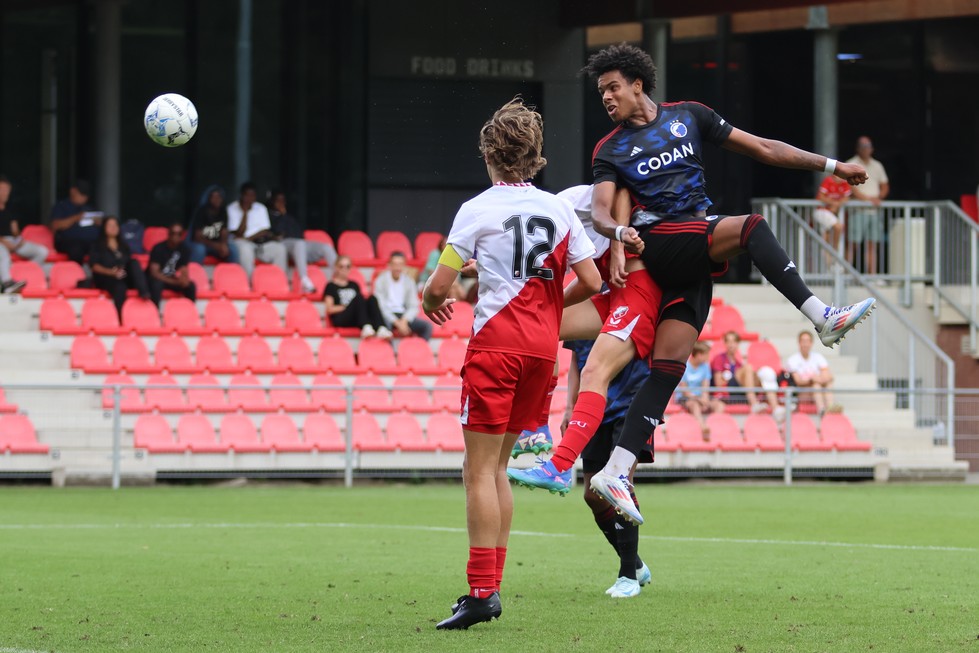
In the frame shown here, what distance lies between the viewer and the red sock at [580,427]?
23.1 feet

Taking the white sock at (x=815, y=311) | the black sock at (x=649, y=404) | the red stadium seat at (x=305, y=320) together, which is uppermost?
the white sock at (x=815, y=311)

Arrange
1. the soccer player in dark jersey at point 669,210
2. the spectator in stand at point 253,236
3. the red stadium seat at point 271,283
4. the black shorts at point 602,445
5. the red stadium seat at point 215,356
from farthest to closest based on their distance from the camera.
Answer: the spectator in stand at point 253,236 → the red stadium seat at point 271,283 → the red stadium seat at point 215,356 → the black shorts at point 602,445 → the soccer player in dark jersey at point 669,210

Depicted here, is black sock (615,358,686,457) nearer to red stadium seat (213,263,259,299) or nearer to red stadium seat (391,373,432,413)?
red stadium seat (391,373,432,413)

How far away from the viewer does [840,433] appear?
1823 centimetres

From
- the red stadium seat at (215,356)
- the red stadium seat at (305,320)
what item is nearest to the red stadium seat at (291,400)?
the red stadium seat at (215,356)

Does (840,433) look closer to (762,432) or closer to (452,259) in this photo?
(762,432)

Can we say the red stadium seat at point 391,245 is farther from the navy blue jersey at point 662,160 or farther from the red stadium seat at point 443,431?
the navy blue jersey at point 662,160

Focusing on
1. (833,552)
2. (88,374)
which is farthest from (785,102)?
(833,552)

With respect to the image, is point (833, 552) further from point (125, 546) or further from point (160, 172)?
point (160, 172)

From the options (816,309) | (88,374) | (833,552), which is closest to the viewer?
(816,309)

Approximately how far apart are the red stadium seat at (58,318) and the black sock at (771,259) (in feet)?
41.7

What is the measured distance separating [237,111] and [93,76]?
2.18 m

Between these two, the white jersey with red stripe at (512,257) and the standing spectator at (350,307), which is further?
the standing spectator at (350,307)

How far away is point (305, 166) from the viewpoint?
78.2 ft
